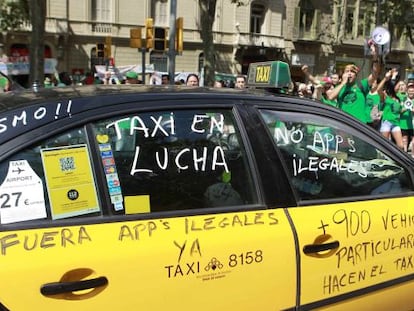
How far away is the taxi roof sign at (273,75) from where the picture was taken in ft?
8.63

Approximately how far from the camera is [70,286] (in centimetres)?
171

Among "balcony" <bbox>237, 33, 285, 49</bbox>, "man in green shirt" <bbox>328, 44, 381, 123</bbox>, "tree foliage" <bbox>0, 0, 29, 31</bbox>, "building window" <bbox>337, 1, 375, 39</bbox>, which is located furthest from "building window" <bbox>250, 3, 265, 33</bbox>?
"man in green shirt" <bbox>328, 44, 381, 123</bbox>

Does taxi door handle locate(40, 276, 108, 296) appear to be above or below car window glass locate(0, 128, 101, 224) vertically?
below

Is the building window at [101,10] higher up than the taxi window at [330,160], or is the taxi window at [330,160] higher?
the building window at [101,10]

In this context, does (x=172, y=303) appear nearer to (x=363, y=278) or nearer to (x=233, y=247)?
(x=233, y=247)

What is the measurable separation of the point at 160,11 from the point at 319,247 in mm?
31602

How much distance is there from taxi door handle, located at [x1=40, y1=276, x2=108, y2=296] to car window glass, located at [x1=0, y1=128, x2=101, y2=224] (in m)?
0.23

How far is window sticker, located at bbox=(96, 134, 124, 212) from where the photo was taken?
1.91 meters

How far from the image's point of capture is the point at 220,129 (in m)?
2.24

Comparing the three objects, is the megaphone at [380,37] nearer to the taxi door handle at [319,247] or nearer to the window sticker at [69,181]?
the taxi door handle at [319,247]

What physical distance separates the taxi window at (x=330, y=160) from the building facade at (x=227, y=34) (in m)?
24.5

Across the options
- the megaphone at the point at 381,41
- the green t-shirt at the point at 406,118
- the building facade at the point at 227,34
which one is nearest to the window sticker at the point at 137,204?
the megaphone at the point at 381,41

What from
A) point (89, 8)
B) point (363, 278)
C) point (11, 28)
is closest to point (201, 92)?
point (363, 278)

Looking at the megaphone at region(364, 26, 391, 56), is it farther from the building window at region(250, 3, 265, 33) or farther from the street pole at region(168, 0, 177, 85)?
the building window at region(250, 3, 265, 33)
